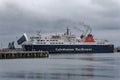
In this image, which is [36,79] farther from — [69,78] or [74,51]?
[74,51]

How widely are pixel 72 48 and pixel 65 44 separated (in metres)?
3.75

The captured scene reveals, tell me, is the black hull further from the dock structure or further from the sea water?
the sea water

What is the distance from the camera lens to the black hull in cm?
17175

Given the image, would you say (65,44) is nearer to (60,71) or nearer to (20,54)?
(20,54)

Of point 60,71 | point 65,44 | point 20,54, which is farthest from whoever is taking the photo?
point 65,44

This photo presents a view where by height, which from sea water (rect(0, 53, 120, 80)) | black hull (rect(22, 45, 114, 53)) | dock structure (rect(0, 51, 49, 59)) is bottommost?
sea water (rect(0, 53, 120, 80))

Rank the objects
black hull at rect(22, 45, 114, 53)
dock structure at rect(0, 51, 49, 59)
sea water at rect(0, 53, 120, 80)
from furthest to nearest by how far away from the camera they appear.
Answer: black hull at rect(22, 45, 114, 53), dock structure at rect(0, 51, 49, 59), sea water at rect(0, 53, 120, 80)

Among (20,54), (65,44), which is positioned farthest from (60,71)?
(65,44)

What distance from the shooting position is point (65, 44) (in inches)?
6895

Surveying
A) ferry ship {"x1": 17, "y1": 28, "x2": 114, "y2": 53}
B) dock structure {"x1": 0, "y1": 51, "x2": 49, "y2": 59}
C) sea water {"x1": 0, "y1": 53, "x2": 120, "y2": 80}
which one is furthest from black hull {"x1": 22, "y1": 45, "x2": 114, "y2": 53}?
sea water {"x1": 0, "y1": 53, "x2": 120, "y2": 80}

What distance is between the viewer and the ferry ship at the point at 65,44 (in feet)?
566

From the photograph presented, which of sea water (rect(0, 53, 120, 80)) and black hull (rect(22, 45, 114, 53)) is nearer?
sea water (rect(0, 53, 120, 80))

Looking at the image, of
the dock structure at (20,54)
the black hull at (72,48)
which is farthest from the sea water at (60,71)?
the black hull at (72,48)

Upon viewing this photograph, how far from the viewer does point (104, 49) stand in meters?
182
